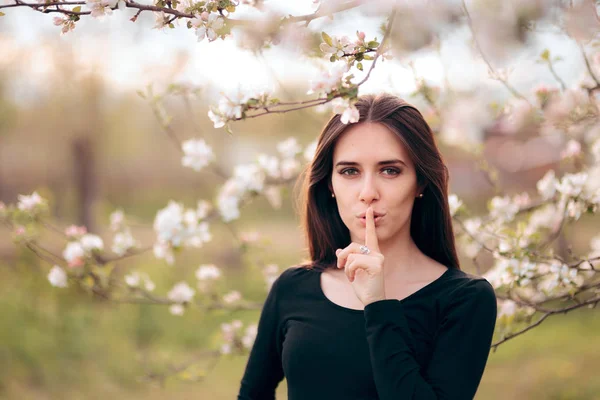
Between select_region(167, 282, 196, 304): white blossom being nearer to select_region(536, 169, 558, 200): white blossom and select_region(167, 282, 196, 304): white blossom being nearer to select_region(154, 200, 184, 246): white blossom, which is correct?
select_region(154, 200, 184, 246): white blossom

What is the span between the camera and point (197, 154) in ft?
9.51

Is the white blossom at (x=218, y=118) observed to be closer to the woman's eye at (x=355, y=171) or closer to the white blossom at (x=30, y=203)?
the woman's eye at (x=355, y=171)

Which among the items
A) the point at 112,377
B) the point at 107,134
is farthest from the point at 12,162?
the point at 112,377

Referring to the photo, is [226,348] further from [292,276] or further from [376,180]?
[376,180]

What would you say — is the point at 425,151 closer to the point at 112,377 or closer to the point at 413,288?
the point at 413,288

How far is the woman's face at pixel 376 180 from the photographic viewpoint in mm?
1580

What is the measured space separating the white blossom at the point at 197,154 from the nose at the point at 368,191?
143cm

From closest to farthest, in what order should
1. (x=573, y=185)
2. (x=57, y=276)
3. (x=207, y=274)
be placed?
(x=573, y=185)
(x=57, y=276)
(x=207, y=274)

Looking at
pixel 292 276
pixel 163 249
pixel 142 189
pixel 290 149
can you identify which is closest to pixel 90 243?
pixel 163 249

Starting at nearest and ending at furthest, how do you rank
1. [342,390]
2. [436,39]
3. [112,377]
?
1. [342,390]
2. [436,39]
3. [112,377]

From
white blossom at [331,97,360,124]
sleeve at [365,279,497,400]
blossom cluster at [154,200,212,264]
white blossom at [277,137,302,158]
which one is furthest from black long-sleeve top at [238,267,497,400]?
white blossom at [277,137,302,158]

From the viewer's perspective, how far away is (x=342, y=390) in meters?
1.55

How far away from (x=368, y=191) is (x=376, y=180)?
0.04 meters

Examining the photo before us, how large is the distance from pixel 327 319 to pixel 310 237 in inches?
13.3
